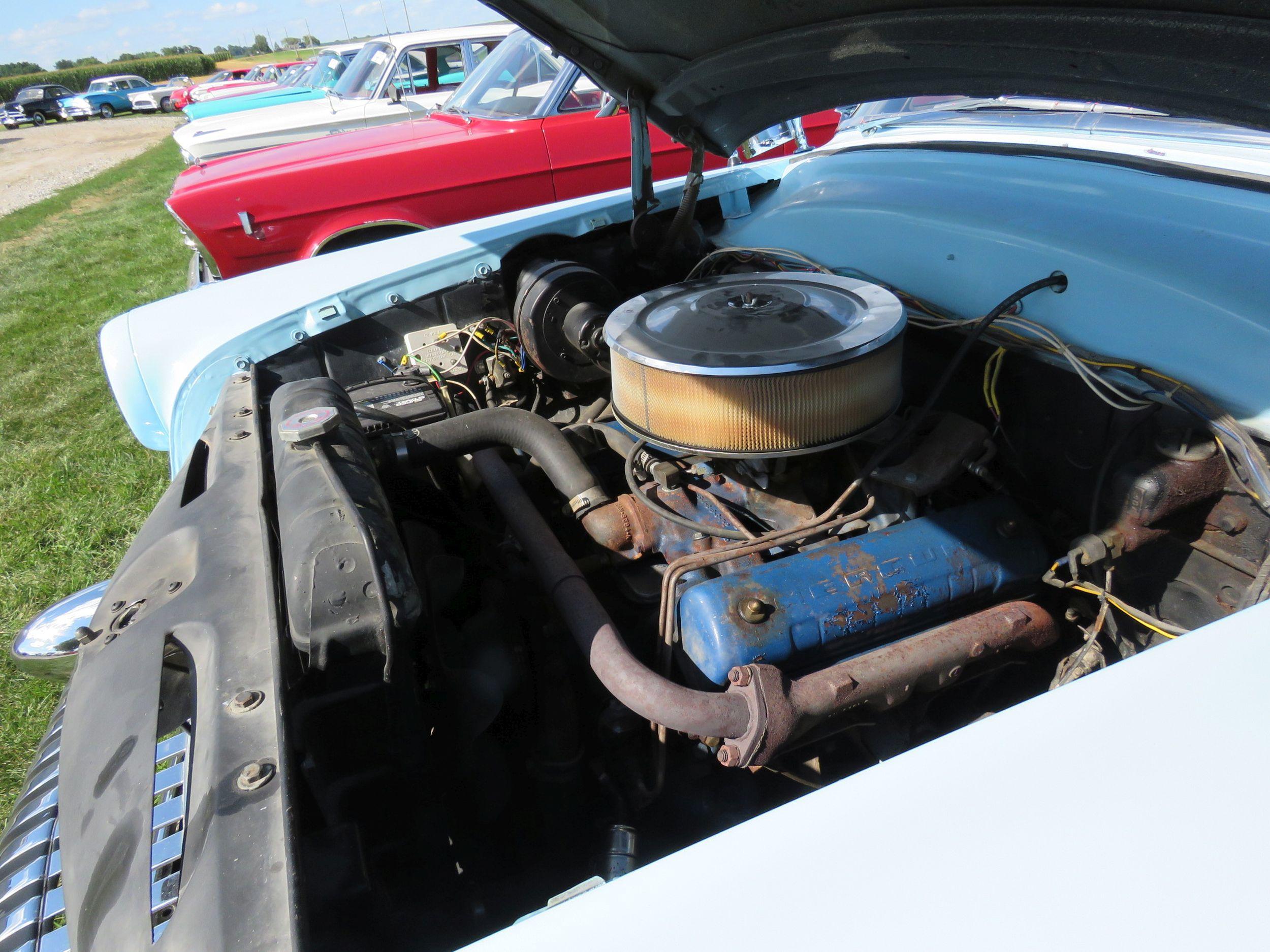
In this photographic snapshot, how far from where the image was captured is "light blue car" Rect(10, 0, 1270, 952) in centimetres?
63

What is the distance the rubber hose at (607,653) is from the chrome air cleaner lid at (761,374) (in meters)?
0.26

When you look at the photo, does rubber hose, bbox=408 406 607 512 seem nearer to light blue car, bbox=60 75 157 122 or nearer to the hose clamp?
the hose clamp

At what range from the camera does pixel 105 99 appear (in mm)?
25141

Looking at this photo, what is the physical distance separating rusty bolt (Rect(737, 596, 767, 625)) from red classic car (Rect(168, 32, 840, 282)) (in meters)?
3.59

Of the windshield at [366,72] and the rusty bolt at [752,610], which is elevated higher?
the windshield at [366,72]

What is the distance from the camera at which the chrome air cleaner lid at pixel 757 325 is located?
113 cm

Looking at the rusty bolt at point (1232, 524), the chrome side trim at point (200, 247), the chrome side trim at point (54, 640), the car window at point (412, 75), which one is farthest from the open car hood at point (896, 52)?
the car window at point (412, 75)

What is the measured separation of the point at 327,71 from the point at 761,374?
989cm

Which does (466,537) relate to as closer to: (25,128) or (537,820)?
(537,820)

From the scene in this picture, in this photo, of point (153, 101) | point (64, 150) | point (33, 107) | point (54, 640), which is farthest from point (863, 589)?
point (153, 101)

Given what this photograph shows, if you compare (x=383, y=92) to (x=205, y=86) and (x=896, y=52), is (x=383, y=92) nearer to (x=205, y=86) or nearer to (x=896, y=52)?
(x=896, y=52)

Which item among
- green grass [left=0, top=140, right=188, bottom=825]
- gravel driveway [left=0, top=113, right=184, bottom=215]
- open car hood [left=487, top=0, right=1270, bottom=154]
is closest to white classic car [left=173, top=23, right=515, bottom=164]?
green grass [left=0, top=140, right=188, bottom=825]

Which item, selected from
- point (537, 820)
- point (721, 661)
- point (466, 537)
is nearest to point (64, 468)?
point (466, 537)

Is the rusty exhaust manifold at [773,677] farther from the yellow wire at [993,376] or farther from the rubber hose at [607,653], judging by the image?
the yellow wire at [993,376]
